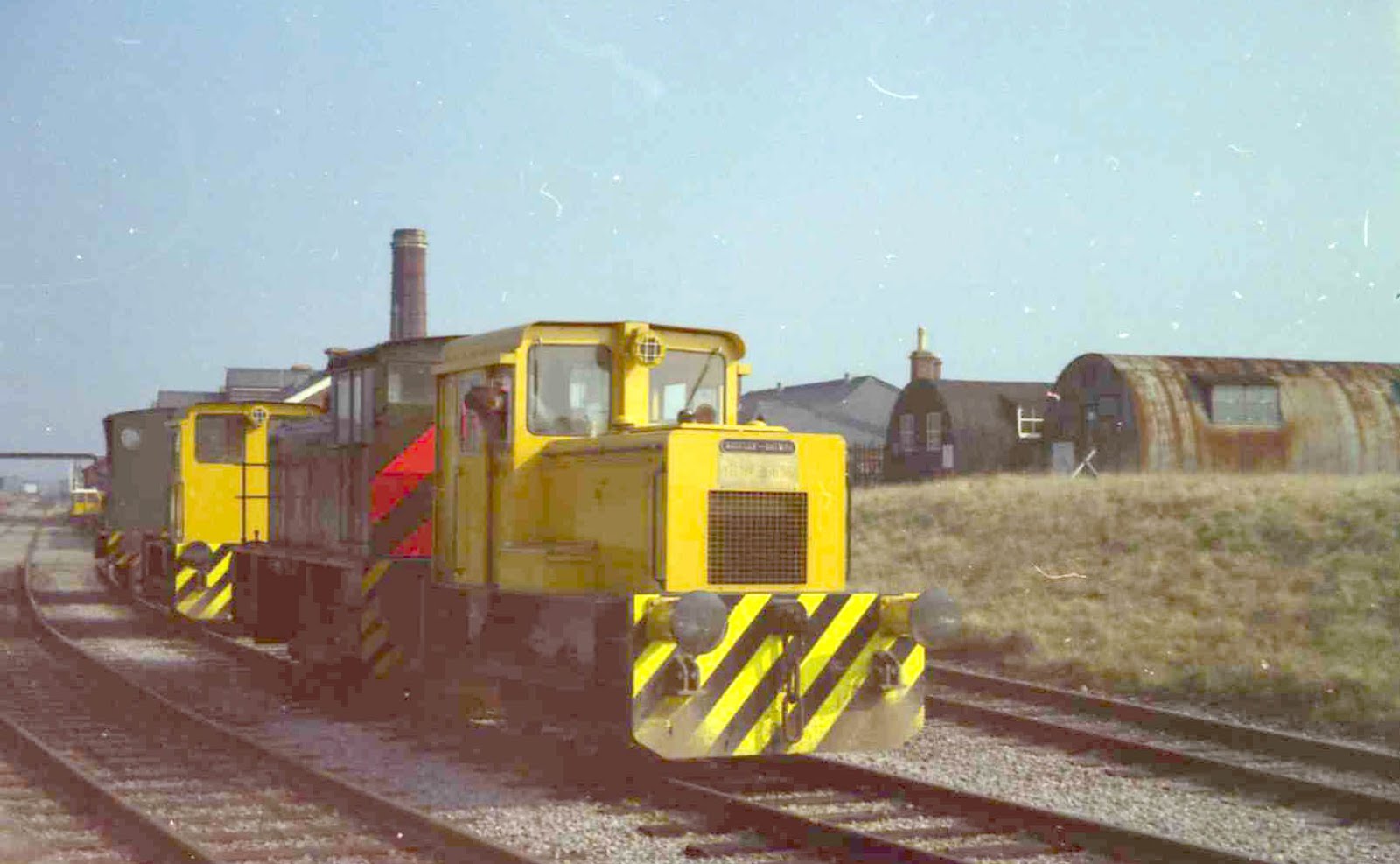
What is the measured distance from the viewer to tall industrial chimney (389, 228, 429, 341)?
37.3 metres

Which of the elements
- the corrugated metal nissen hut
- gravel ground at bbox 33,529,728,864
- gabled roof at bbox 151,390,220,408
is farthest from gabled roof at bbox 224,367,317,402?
gravel ground at bbox 33,529,728,864

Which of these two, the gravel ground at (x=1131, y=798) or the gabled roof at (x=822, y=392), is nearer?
the gravel ground at (x=1131, y=798)

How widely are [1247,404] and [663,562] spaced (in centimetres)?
2903

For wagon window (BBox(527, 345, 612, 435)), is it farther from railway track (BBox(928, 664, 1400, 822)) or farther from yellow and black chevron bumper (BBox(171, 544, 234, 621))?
yellow and black chevron bumper (BBox(171, 544, 234, 621))

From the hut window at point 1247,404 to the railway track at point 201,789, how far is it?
27.3 meters

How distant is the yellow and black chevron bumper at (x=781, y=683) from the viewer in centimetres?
767

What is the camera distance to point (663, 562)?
7.98m

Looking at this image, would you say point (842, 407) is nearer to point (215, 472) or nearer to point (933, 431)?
point (933, 431)

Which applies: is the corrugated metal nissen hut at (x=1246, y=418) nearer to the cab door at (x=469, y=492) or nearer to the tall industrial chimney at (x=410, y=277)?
the tall industrial chimney at (x=410, y=277)

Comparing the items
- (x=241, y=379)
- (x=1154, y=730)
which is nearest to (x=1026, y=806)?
(x=1154, y=730)

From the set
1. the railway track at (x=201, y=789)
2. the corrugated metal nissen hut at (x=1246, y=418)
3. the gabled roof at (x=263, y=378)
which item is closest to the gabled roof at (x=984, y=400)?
the corrugated metal nissen hut at (x=1246, y=418)

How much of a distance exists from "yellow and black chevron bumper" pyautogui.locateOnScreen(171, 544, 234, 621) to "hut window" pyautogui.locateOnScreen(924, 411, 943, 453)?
28.1m

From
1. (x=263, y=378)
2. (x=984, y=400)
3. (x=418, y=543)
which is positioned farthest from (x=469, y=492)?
(x=263, y=378)

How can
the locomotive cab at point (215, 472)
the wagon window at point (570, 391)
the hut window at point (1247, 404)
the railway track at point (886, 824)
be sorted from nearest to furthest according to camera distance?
the railway track at point (886, 824), the wagon window at point (570, 391), the locomotive cab at point (215, 472), the hut window at point (1247, 404)
